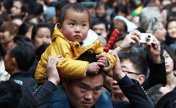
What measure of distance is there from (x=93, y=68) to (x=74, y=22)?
61 centimetres

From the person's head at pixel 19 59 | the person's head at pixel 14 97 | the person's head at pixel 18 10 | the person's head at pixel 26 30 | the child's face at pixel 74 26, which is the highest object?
the child's face at pixel 74 26

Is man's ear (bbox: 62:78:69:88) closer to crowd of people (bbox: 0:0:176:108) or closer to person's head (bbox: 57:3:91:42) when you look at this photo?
crowd of people (bbox: 0:0:176:108)

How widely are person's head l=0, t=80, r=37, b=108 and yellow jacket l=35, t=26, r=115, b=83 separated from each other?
2.20 feet

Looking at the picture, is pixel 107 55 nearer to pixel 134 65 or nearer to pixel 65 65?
pixel 65 65

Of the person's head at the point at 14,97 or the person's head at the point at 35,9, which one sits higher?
the person's head at the point at 14,97

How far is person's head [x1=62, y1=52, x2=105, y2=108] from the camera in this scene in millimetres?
3096

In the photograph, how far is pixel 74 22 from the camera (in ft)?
11.2

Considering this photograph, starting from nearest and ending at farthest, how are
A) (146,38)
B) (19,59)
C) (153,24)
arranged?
(146,38)
(19,59)
(153,24)

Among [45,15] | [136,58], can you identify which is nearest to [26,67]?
[136,58]

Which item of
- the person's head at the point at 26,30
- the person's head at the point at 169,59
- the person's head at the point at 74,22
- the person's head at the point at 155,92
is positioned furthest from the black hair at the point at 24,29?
the person's head at the point at 74,22

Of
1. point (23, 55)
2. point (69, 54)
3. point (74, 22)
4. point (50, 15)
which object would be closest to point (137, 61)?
point (74, 22)

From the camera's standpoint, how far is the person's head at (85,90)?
310 cm

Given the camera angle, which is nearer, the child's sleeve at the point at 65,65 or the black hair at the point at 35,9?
the child's sleeve at the point at 65,65

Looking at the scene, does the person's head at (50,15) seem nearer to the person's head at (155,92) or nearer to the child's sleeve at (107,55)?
the person's head at (155,92)
